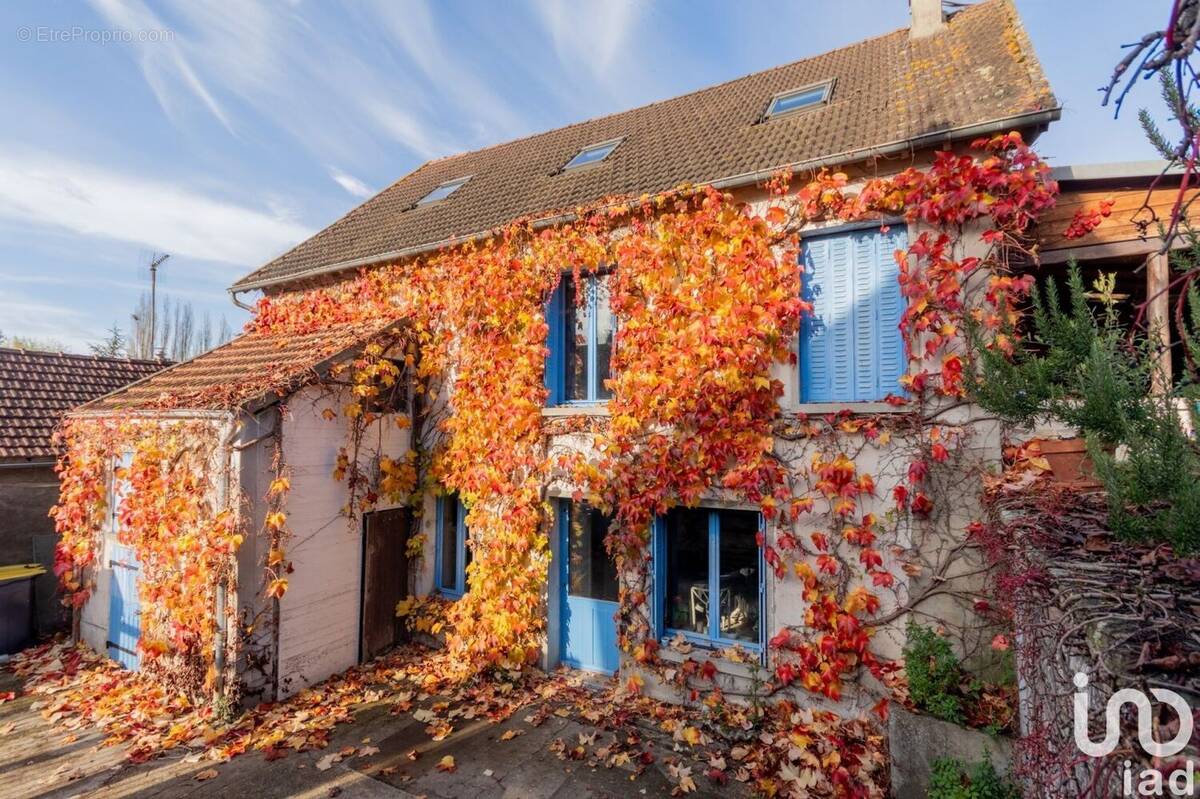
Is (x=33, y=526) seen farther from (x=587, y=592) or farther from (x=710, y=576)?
(x=710, y=576)


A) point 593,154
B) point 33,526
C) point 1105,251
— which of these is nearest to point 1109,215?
point 1105,251

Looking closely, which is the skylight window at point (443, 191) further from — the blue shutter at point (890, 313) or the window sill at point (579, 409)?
the blue shutter at point (890, 313)

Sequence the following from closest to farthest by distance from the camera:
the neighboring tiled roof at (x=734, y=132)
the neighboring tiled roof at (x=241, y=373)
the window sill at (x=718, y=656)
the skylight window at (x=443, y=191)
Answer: the window sill at (x=718, y=656) < the neighboring tiled roof at (x=734, y=132) < the neighboring tiled roof at (x=241, y=373) < the skylight window at (x=443, y=191)

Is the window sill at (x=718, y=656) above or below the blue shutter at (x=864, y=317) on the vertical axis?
below

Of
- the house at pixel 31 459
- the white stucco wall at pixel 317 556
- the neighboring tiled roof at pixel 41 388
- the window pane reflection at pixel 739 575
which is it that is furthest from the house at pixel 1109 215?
the neighboring tiled roof at pixel 41 388

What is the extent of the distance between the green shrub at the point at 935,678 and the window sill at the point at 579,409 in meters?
4.03

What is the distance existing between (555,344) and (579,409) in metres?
1.06

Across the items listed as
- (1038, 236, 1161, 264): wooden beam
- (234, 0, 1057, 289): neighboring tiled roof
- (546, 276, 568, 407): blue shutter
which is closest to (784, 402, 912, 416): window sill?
(1038, 236, 1161, 264): wooden beam

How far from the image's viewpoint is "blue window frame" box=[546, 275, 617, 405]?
7137 millimetres

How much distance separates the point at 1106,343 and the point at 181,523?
28.7 ft

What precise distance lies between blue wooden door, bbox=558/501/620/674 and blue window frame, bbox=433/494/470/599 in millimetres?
1721

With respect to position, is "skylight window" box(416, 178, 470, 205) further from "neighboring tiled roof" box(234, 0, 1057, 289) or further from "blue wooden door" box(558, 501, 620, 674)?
"blue wooden door" box(558, 501, 620, 674)

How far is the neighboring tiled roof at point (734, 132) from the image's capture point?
5992 millimetres

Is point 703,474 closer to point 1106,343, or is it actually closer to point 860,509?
point 860,509
